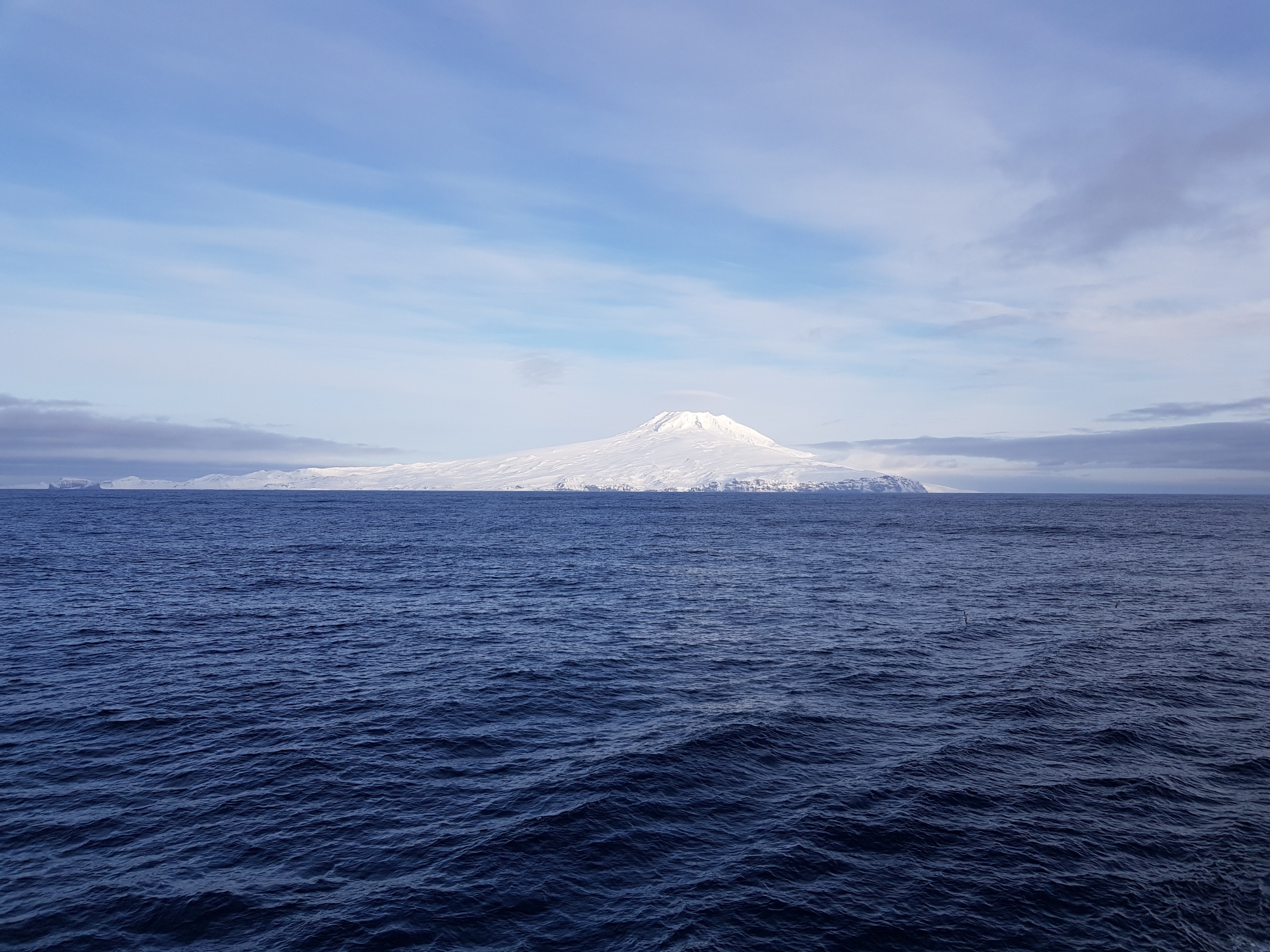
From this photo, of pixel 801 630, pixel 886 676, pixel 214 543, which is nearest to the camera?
pixel 886 676

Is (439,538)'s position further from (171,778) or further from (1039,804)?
(1039,804)

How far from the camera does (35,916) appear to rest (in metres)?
19.6

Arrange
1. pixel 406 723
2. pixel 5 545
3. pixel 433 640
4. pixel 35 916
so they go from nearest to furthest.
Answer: pixel 35 916 < pixel 406 723 < pixel 433 640 < pixel 5 545

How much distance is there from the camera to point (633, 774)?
29.0 meters

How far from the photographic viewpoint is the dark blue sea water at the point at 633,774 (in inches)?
795

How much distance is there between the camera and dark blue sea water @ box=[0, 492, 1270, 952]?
795 inches

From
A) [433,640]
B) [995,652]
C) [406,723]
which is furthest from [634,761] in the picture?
[995,652]

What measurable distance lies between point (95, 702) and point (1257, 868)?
48.9 metres

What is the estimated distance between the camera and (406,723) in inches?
1368

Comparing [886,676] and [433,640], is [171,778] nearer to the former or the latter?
[433,640]

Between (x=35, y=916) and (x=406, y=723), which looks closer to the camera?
(x=35, y=916)

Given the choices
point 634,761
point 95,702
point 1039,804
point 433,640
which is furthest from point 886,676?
point 95,702

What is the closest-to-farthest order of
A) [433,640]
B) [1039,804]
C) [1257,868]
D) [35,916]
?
[35,916], [1257,868], [1039,804], [433,640]

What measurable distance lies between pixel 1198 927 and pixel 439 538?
12888cm
